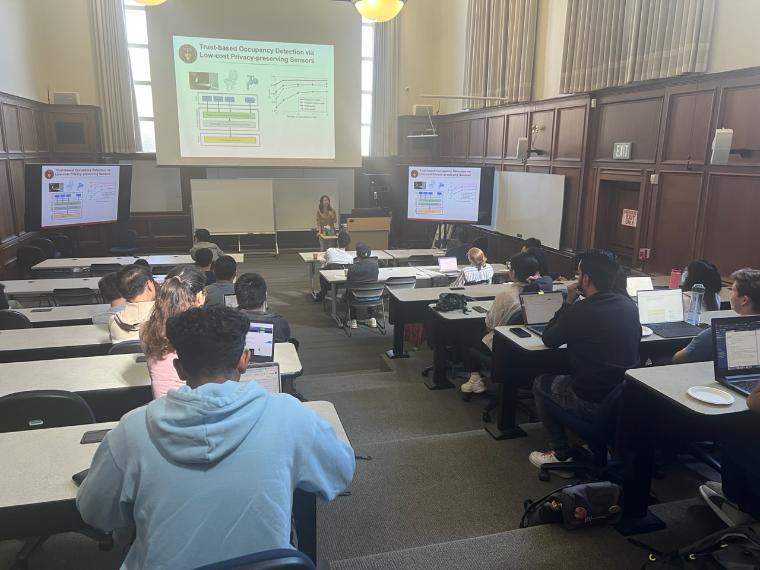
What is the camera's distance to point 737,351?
8.16 feet

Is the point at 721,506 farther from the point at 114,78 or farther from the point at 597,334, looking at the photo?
the point at 114,78

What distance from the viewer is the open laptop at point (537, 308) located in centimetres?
354

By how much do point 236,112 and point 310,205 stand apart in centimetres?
320

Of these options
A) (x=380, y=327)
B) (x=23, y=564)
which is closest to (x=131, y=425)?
(x=23, y=564)

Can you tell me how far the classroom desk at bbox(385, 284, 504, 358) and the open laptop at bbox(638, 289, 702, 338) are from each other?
56.1 inches

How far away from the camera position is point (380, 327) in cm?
638

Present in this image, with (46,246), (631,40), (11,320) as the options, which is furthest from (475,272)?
(46,246)

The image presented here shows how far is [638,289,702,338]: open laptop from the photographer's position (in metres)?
3.64

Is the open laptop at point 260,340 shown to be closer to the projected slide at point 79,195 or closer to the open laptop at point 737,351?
the open laptop at point 737,351

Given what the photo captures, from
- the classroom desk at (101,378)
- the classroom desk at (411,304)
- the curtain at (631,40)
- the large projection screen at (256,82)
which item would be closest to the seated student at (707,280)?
the classroom desk at (411,304)

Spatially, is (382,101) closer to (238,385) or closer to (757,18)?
(757,18)

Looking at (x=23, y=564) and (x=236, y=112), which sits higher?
(x=236, y=112)

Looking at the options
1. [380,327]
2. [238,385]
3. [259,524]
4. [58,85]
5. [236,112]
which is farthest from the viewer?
[58,85]

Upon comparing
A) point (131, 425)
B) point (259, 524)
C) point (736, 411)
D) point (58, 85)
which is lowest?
point (736, 411)
